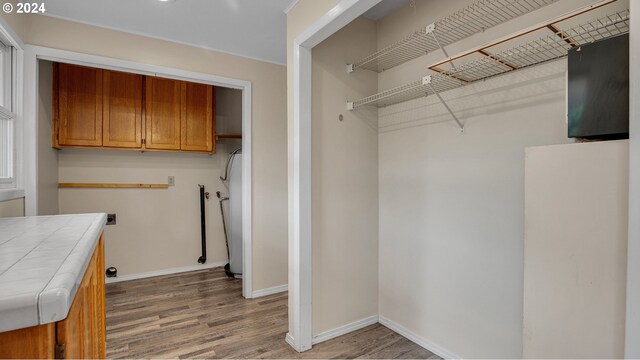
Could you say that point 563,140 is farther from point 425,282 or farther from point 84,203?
point 84,203

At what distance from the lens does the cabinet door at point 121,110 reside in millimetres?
3328

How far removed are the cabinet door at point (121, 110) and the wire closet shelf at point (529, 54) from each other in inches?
113

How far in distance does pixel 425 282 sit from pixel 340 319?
0.71 meters

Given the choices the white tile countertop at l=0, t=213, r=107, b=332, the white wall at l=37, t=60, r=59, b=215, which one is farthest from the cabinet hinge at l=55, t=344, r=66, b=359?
the white wall at l=37, t=60, r=59, b=215

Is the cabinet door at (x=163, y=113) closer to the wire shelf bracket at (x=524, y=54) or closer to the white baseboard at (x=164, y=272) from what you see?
the white baseboard at (x=164, y=272)

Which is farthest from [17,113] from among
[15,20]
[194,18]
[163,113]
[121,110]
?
[163,113]

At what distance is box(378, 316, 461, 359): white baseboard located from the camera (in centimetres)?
204

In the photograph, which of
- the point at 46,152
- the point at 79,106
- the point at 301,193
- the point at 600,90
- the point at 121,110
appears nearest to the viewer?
the point at 600,90

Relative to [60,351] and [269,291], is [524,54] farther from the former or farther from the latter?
[269,291]

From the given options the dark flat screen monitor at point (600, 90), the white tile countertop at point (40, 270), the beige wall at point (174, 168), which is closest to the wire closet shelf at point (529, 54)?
the dark flat screen monitor at point (600, 90)

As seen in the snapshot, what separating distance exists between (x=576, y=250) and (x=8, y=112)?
3122 millimetres

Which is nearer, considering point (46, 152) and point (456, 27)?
point (456, 27)

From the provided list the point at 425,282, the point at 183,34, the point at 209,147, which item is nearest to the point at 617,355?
the point at 425,282

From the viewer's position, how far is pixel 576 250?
1019mm
